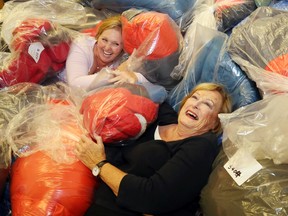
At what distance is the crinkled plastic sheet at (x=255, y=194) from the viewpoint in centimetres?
97

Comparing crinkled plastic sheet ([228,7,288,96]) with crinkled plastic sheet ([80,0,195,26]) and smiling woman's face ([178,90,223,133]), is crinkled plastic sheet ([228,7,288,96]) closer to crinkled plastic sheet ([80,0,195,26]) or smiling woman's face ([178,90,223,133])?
smiling woman's face ([178,90,223,133])

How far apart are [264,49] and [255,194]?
23.1 inches

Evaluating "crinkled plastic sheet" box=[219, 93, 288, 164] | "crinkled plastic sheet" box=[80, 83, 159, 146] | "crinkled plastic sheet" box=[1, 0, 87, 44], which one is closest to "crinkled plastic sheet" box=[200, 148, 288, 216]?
"crinkled plastic sheet" box=[219, 93, 288, 164]

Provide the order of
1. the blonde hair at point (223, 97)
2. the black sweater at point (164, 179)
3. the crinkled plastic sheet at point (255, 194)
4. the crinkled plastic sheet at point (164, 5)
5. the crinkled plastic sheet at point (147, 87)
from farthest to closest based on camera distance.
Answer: the crinkled plastic sheet at point (164, 5)
the crinkled plastic sheet at point (147, 87)
the blonde hair at point (223, 97)
the black sweater at point (164, 179)
the crinkled plastic sheet at point (255, 194)

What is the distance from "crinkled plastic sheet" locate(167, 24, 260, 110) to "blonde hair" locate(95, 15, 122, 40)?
0.42 m

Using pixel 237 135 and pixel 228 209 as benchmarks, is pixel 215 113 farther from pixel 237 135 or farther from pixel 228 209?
pixel 228 209

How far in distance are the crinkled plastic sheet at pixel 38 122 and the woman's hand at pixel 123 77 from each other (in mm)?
165

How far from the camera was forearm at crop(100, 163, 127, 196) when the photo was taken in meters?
1.25

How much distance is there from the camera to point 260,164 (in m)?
1.04

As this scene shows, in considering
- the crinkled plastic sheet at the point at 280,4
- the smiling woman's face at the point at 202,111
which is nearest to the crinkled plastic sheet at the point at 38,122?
the smiling woman's face at the point at 202,111

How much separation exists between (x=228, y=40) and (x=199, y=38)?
15cm

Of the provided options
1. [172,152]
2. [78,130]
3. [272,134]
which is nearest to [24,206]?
[78,130]

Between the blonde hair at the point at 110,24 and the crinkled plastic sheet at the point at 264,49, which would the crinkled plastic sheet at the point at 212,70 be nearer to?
the crinkled plastic sheet at the point at 264,49

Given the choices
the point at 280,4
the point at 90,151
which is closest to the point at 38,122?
the point at 90,151
